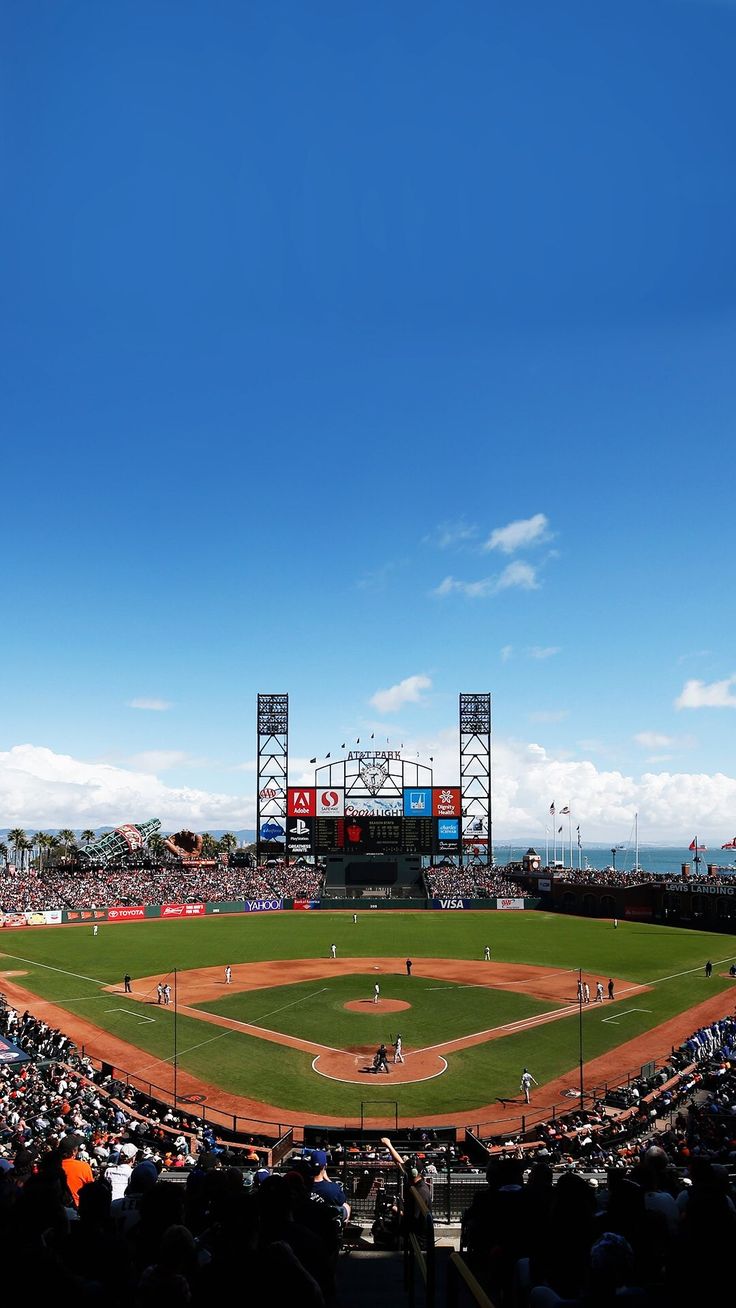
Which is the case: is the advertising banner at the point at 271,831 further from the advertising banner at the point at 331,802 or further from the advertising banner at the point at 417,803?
the advertising banner at the point at 417,803

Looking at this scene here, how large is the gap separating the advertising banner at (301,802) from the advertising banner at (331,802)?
814 mm

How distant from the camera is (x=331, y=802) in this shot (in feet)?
311

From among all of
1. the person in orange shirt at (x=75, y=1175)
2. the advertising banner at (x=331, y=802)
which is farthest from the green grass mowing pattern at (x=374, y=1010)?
the advertising banner at (x=331, y=802)

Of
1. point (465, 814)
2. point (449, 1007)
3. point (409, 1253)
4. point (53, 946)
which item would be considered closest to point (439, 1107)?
point (449, 1007)

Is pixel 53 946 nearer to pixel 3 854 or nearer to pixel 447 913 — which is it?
pixel 447 913

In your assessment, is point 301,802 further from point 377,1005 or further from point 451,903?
point 377,1005

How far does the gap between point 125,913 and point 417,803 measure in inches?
1343

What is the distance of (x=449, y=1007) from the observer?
1549 inches

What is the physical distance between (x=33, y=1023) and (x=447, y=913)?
59797mm

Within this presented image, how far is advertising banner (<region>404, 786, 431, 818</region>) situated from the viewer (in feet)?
310

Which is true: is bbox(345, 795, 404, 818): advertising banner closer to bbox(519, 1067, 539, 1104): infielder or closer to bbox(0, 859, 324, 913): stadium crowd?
bbox(0, 859, 324, 913): stadium crowd

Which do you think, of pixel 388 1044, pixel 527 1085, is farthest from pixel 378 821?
pixel 527 1085

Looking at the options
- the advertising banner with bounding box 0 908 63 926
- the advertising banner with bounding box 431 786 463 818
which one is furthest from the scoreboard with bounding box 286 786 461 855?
the advertising banner with bounding box 0 908 63 926

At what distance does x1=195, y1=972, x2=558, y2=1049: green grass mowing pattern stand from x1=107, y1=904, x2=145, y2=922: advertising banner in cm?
3957
